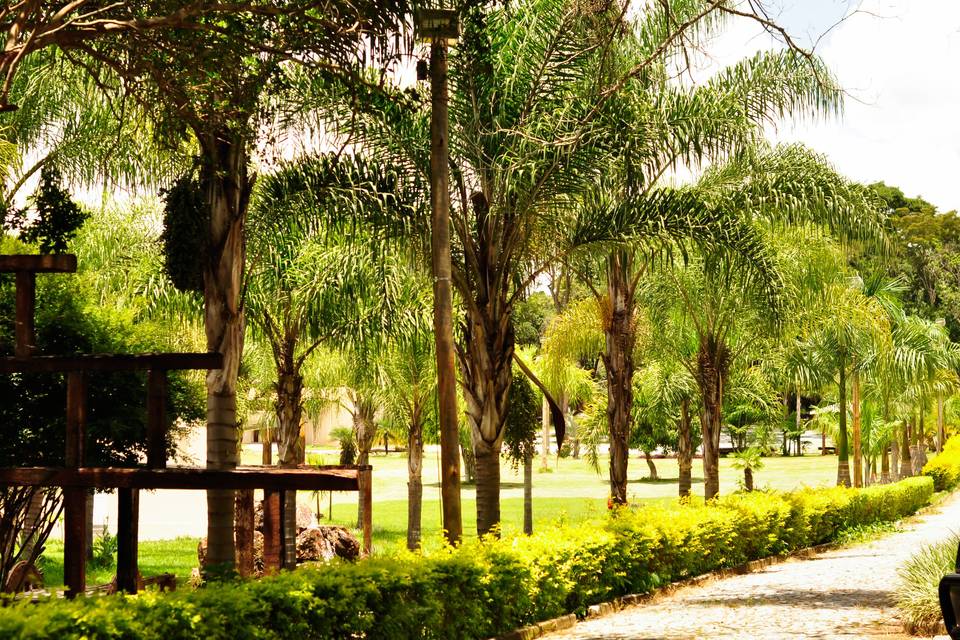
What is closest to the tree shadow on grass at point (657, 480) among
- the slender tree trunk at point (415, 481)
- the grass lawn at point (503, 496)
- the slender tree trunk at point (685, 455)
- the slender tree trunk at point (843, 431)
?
the grass lawn at point (503, 496)

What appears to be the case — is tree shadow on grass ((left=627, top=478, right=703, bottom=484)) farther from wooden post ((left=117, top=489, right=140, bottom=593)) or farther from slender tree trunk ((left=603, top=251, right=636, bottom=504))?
wooden post ((left=117, top=489, right=140, bottom=593))

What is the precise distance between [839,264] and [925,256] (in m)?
46.5

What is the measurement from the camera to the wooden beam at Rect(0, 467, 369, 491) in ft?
27.9

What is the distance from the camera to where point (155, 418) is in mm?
9172

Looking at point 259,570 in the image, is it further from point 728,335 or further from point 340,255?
point 728,335

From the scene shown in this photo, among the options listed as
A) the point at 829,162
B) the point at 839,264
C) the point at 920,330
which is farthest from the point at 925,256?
the point at 829,162

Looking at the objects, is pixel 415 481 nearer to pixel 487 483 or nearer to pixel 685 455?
pixel 685 455

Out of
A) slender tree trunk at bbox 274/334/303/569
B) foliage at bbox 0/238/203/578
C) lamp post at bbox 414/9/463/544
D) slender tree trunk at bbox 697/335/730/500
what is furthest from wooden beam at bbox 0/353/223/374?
slender tree trunk at bbox 697/335/730/500

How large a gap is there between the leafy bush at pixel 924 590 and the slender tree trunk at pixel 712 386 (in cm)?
1220

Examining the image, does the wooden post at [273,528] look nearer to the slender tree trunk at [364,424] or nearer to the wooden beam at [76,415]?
the wooden beam at [76,415]

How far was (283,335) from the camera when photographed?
20625mm

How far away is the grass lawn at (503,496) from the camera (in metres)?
24.3

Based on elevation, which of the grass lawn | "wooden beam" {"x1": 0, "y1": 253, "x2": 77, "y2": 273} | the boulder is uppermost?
"wooden beam" {"x1": 0, "y1": 253, "x2": 77, "y2": 273}

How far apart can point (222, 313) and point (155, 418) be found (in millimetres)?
2363
